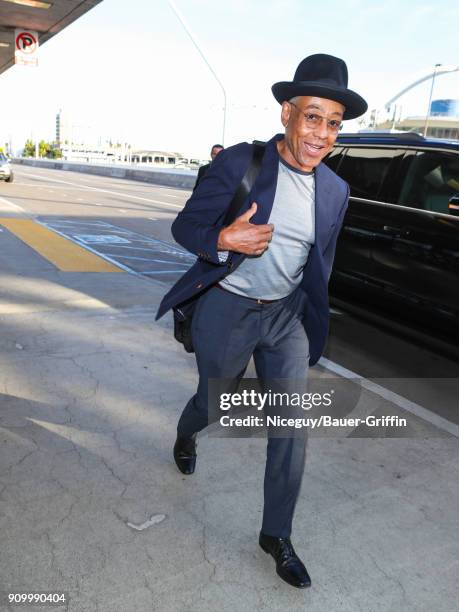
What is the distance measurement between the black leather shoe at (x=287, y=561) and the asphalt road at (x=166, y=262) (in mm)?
2082

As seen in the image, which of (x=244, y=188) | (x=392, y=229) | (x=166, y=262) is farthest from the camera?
(x=166, y=262)

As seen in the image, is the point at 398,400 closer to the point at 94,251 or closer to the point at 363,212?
the point at 363,212

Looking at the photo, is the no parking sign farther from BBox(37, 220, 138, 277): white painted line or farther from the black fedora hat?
the black fedora hat

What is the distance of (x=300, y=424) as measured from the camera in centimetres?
230

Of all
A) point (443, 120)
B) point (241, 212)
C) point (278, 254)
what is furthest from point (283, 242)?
point (443, 120)

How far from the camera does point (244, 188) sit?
223 cm

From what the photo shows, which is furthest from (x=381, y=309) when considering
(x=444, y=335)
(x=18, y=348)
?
(x=18, y=348)

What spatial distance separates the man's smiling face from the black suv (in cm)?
164

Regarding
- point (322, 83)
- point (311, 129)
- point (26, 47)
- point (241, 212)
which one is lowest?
point (241, 212)

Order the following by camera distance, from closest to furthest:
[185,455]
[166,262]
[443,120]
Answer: [185,455], [166,262], [443,120]

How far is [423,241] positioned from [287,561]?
2746 millimetres

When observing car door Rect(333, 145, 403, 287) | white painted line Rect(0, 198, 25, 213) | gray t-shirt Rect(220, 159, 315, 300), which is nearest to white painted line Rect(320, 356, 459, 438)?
car door Rect(333, 145, 403, 287)

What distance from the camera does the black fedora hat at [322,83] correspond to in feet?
7.23

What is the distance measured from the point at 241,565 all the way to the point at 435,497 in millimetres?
1235
